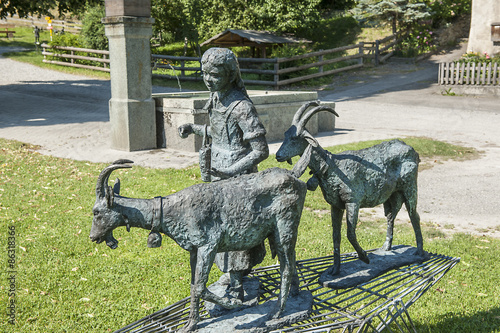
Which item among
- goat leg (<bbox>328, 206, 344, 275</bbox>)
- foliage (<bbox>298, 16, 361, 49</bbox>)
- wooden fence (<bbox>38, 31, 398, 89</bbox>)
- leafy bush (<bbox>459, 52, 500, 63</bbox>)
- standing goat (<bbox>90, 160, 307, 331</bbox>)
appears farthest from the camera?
foliage (<bbox>298, 16, 361, 49</bbox>)

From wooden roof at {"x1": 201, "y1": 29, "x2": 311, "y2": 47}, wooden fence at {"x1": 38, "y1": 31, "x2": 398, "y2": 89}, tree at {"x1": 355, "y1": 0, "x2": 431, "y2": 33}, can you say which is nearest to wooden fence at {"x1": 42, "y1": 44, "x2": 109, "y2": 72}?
wooden fence at {"x1": 38, "y1": 31, "x2": 398, "y2": 89}

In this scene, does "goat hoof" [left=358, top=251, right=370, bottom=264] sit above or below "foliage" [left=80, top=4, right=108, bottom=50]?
below

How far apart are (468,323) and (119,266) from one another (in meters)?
3.91

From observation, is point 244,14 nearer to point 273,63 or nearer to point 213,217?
point 273,63

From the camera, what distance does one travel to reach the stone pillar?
11312 mm

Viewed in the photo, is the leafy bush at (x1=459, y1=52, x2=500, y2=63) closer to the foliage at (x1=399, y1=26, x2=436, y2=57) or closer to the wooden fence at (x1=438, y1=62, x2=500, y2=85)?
the wooden fence at (x1=438, y1=62, x2=500, y2=85)

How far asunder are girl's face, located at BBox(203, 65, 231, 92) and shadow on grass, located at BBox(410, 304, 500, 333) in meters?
2.97

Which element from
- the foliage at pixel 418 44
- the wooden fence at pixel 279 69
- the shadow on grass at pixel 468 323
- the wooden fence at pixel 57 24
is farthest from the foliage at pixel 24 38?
the shadow on grass at pixel 468 323

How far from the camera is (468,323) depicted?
4859 millimetres

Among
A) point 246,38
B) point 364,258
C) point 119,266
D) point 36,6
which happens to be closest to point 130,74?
point 119,266

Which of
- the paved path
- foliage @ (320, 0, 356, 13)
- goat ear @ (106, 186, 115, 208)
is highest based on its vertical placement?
foliage @ (320, 0, 356, 13)

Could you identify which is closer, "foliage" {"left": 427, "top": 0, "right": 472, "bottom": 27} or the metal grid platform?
the metal grid platform

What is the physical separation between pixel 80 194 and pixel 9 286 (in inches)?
127

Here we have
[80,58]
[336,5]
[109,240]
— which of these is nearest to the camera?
[109,240]
